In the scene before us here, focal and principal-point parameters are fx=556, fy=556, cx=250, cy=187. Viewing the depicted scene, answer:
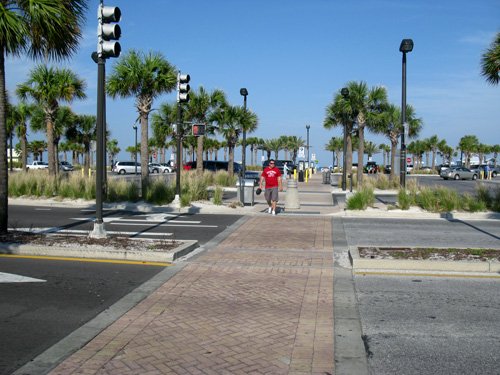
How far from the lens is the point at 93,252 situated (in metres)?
9.62

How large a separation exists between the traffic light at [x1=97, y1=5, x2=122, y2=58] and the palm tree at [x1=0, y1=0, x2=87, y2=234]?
0.83 meters

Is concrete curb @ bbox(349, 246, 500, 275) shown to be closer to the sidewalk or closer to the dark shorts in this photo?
the sidewalk

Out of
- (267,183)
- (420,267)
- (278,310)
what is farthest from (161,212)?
(278,310)

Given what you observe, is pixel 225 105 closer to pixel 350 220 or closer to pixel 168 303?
pixel 350 220

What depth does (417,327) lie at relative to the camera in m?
5.89

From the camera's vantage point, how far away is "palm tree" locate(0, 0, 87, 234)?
10.1 m

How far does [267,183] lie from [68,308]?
38.5 feet

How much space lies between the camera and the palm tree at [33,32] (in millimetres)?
10055

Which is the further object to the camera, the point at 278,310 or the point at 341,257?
the point at 341,257

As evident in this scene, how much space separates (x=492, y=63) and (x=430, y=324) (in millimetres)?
11847

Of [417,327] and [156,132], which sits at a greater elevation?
[156,132]

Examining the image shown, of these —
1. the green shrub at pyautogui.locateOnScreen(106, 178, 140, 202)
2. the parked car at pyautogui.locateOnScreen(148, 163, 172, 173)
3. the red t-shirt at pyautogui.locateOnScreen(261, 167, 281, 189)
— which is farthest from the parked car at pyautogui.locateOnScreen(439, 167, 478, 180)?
the red t-shirt at pyautogui.locateOnScreen(261, 167, 281, 189)

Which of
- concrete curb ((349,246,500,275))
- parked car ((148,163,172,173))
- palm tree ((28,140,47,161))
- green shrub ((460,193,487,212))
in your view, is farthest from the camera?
palm tree ((28,140,47,161))

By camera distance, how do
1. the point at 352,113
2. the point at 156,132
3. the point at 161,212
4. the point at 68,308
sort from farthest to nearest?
1. the point at 156,132
2. the point at 352,113
3. the point at 161,212
4. the point at 68,308
